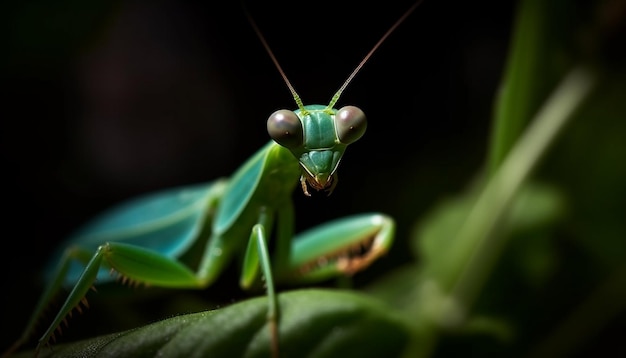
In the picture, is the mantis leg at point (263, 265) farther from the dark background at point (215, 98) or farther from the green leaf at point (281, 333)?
the dark background at point (215, 98)

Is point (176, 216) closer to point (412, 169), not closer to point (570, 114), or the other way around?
point (412, 169)

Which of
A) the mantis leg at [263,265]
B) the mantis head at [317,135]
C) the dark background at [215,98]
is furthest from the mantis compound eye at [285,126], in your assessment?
the dark background at [215,98]

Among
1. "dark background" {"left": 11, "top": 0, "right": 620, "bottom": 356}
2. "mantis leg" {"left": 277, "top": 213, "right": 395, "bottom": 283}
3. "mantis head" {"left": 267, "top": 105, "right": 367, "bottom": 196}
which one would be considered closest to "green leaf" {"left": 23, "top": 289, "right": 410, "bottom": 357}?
"mantis head" {"left": 267, "top": 105, "right": 367, "bottom": 196}

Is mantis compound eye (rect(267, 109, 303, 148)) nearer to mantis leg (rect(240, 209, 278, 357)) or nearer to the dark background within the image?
mantis leg (rect(240, 209, 278, 357))

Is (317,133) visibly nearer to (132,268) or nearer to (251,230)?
(251,230)

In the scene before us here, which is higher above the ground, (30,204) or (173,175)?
(30,204)

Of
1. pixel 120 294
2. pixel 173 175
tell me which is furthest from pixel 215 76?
pixel 120 294

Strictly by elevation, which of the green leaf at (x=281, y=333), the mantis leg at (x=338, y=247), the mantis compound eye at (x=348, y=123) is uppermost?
the mantis compound eye at (x=348, y=123)
